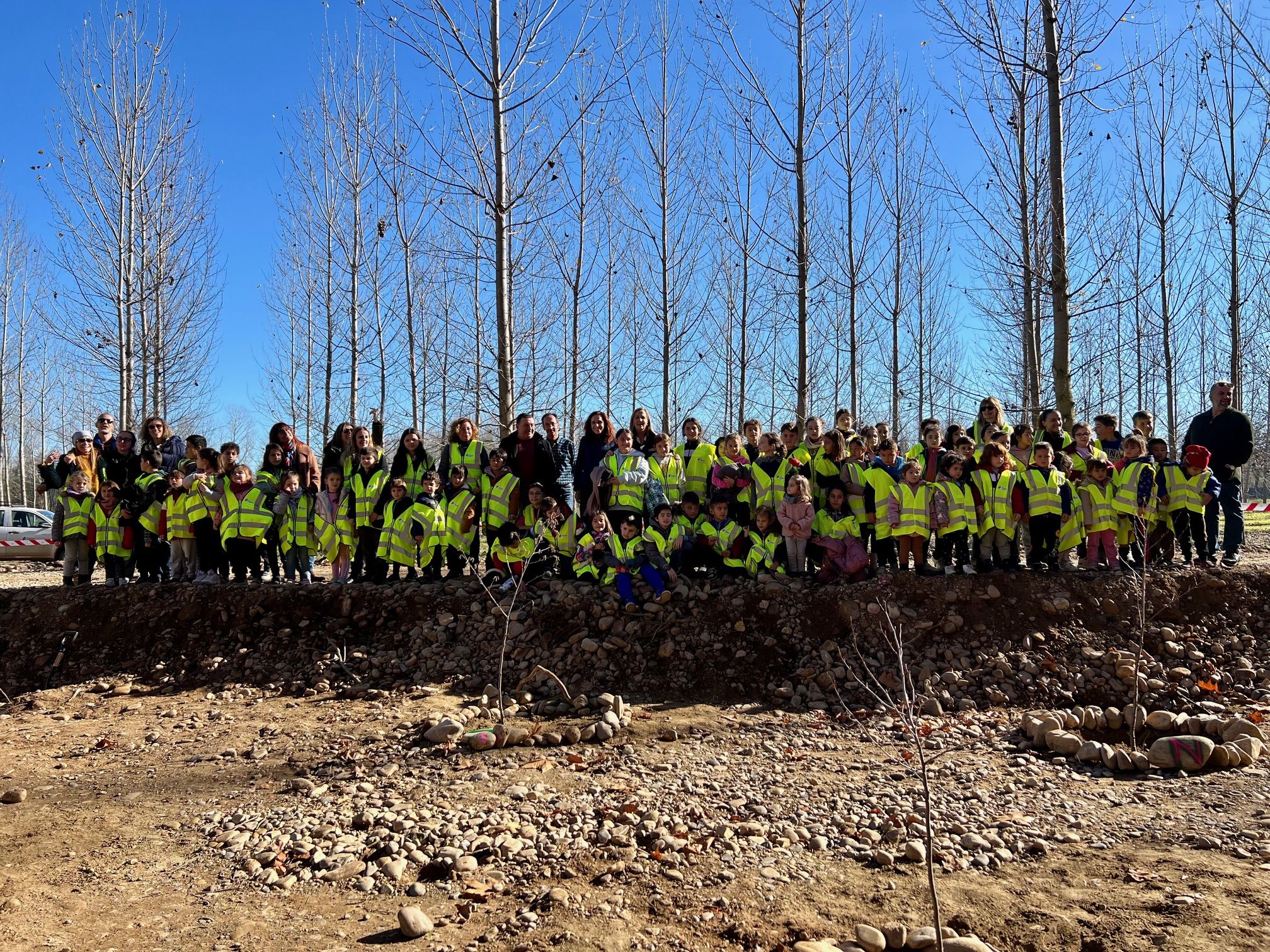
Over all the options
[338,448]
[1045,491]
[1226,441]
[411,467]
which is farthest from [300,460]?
[1226,441]

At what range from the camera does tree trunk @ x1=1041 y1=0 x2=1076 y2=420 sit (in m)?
8.83

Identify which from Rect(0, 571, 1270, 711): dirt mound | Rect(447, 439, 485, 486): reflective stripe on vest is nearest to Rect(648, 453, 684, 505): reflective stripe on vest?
Rect(0, 571, 1270, 711): dirt mound

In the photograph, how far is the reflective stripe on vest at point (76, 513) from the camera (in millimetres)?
8906

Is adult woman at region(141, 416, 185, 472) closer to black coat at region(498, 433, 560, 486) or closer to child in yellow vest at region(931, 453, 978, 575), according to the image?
black coat at region(498, 433, 560, 486)

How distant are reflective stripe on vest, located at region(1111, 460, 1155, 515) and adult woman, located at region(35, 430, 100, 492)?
10587 millimetres

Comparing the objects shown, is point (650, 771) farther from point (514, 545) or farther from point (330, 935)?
point (514, 545)

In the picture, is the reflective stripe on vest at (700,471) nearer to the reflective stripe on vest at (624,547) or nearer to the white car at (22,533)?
the reflective stripe on vest at (624,547)

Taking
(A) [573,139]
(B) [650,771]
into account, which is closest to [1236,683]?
(B) [650,771]

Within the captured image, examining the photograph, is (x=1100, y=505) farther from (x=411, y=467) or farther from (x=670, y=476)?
(x=411, y=467)

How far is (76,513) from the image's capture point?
8.91 meters

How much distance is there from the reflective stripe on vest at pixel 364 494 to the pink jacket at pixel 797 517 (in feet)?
13.4

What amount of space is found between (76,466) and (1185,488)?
1144 cm

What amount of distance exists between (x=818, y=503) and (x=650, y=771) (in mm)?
3666

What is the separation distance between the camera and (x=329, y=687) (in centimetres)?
698
